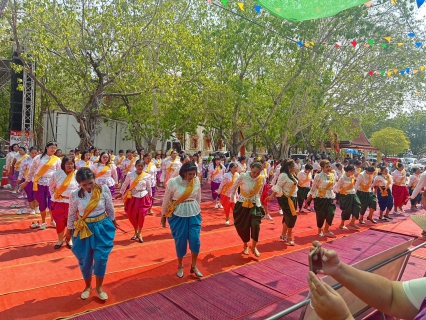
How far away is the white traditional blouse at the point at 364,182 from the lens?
8.85 meters

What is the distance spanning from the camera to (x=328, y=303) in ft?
4.21

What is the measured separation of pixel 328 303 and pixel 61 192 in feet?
17.2

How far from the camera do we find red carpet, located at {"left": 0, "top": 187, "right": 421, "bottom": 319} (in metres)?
3.87

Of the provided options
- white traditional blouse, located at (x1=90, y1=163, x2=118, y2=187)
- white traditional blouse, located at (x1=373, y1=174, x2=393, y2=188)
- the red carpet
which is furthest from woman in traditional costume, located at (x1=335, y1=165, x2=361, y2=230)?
white traditional blouse, located at (x1=90, y1=163, x2=118, y2=187)

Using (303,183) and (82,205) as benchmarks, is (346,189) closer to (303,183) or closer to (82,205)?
(303,183)

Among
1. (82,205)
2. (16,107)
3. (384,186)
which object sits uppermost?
(16,107)

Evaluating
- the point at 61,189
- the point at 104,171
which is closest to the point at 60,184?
the point at 61,189

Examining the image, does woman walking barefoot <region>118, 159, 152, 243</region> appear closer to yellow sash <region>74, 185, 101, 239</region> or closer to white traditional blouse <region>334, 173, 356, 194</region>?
yellow sash <region>74, 185, 101, 239</region>

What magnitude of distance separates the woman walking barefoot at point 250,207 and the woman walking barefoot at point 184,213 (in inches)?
46.3

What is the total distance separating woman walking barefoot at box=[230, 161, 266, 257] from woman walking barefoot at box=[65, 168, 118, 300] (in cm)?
243

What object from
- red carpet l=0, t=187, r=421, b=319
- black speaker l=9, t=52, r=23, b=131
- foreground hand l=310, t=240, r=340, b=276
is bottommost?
red carpet l=0, t=187, r=421, b=319

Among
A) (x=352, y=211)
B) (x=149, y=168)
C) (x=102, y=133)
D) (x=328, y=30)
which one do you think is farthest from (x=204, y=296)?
(x=102, y=133)

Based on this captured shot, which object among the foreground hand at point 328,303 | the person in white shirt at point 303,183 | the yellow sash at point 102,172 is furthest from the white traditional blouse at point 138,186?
the person in white shirt at point 303,183

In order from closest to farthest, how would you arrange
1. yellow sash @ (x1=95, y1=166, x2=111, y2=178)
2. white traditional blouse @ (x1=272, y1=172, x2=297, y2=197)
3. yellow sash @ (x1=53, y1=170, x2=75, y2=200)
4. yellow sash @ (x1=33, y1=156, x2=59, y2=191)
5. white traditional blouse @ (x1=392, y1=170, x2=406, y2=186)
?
1. yellow sash @ (x1=53, y1=170, x2=75, y2=200)
2. white traditional blouse @ (x1=272, y1=172, x2=297, y2=197)
3. yellow sash @ (x1=33, y1=156, x2=59, y2=191)
4. yellow sash @ (x1=95, y1=166, x2=111, y2=178)
5. white traditional blouse @ (x1=392, y1=170, x2=406, y2=186)
